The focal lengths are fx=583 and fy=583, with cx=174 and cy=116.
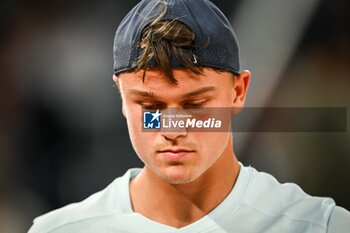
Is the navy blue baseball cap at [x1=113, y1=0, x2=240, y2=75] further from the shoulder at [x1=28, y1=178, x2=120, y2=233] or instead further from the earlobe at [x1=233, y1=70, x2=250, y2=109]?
the shoulder at [x1=28, y1=178, x2=120, y2=233]

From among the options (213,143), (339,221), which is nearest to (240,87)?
(213,143)

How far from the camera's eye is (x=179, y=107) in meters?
1.22

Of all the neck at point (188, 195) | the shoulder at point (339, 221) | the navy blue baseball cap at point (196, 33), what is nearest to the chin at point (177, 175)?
the neck at point (188, 195)

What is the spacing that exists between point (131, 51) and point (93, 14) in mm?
410

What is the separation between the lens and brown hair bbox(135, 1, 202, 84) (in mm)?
1177

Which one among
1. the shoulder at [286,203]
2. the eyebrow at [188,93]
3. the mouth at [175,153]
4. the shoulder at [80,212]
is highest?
the eyebrow at [188,93]

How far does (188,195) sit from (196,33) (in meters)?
0.39

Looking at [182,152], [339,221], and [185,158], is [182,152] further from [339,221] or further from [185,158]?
[339,221]

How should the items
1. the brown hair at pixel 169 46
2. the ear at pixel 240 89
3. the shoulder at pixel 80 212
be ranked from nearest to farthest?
1. the brown hair at pixel 169 46
2. the ear at pixel 240 89
3. the shoulder at pixel 80 212

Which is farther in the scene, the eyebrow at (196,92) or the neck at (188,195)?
the neck at (188,195)

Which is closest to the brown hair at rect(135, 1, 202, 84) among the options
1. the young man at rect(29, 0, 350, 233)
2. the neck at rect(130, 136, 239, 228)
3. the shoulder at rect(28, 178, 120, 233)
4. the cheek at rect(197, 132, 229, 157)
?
the young man at rect(29, 0, 350, 233)

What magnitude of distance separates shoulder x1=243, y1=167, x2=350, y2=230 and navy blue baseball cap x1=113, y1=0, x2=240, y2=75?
0.30m

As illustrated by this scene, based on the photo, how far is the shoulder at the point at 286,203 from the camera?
133 cm

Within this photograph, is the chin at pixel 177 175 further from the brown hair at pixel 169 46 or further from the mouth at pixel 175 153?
the brown hair at pixel 169 46
